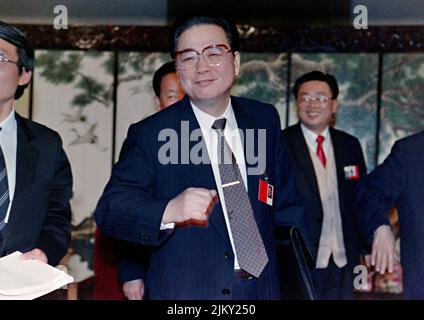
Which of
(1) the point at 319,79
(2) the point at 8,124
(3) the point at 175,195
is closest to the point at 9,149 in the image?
(2) the point at 8,124

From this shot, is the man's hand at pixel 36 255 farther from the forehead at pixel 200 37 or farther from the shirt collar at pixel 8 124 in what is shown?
the forehead at pixel 200 37

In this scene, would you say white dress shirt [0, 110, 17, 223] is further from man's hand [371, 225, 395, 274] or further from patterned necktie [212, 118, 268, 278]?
man's hand [371, 225, 395, 274]

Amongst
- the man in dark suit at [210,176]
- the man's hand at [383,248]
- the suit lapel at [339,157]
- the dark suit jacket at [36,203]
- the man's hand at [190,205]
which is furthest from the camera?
the suit lapel at [339,157]

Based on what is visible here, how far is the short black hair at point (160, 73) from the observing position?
2736 millimetres

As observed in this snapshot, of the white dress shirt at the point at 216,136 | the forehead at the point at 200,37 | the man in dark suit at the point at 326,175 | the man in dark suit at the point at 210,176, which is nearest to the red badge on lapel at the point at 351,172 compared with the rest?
the man in dark suit at the point at 326,175

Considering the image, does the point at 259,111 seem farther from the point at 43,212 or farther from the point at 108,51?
the point at 108,51

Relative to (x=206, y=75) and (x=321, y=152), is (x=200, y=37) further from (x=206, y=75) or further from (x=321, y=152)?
(x=321, y=152)

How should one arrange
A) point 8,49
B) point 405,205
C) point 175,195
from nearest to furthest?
point 175,195 < point 8,49 < point 405,205

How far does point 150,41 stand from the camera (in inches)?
120

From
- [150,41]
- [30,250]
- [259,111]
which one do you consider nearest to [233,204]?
[259,111]

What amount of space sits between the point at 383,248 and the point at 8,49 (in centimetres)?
125

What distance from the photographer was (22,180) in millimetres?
2332

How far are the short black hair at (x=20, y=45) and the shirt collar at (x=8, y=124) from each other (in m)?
0.08

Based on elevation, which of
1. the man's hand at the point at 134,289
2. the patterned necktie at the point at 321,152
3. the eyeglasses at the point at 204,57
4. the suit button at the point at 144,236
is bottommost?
the man's hand at the point at 134,289
